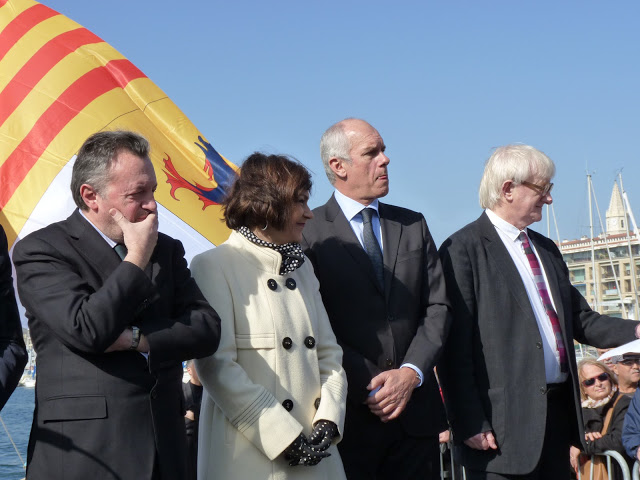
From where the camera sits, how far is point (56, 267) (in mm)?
3219

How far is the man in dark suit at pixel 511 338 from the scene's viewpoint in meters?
4.42

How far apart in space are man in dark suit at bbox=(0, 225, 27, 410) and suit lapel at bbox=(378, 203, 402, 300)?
70.0 inches

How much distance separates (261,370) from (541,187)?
80.7 inches

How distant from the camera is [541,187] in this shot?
15.8ft

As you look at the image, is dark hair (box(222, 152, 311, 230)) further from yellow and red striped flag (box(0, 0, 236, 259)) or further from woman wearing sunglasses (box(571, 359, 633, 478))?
yellow and red striped flag (box(0, 0, 236, 259))

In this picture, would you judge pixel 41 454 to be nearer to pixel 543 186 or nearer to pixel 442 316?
pixel 442 316

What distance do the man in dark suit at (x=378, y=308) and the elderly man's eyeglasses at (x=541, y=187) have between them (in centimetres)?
62

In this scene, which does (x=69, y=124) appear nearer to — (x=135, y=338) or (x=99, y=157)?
(x=99, y=157)

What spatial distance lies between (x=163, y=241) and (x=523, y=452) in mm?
2069

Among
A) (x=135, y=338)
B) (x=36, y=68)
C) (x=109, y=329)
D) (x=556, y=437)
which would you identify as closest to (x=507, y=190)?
(x=556, y=437)

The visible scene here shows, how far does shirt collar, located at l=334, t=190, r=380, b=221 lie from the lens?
458 cm

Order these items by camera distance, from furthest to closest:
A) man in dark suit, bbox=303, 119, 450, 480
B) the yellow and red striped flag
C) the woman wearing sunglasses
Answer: the yellow and red striped flag
the woman wearing sunglasses
man in dark suit, bbox=303, 119, 450, 480

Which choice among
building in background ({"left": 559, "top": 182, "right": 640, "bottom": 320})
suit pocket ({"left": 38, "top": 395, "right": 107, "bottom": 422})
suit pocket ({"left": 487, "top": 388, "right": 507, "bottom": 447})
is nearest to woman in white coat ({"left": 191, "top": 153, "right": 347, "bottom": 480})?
suit pocket ({"left": 38, "top": 395, "right": 107, "bottom": 422})

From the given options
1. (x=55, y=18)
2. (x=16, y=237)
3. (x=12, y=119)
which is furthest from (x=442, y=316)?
(x=55, y=18)
